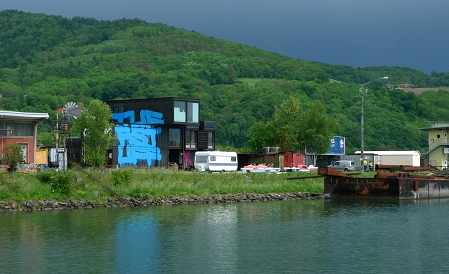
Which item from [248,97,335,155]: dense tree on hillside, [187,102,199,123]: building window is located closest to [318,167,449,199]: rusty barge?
[187,102,199,123]: building window

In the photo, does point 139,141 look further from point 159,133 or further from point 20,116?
point 20,116

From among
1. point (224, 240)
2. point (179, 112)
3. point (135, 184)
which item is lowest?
point (224, 240)

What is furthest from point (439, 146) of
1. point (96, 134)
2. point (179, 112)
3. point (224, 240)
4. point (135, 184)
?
point (224, 240)

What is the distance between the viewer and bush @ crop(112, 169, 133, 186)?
179 feet

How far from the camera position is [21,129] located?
65.1 m

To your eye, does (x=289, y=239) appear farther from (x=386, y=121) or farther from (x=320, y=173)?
(x=386, y=121)

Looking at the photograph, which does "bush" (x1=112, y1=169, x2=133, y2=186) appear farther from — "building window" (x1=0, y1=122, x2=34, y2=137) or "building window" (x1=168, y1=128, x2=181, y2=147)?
"building window" (x1=168, y1=128, x2=181, y2=147)

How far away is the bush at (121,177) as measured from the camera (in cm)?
5445

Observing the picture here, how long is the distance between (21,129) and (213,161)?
21.4 metres

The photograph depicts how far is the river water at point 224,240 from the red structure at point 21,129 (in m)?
18.4

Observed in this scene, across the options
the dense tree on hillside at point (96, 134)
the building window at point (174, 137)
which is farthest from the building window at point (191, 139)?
the dense tree on hillside at point (96, 134)

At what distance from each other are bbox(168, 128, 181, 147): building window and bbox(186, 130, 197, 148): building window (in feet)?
3.47

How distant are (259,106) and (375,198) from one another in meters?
103

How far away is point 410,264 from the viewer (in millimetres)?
31703
